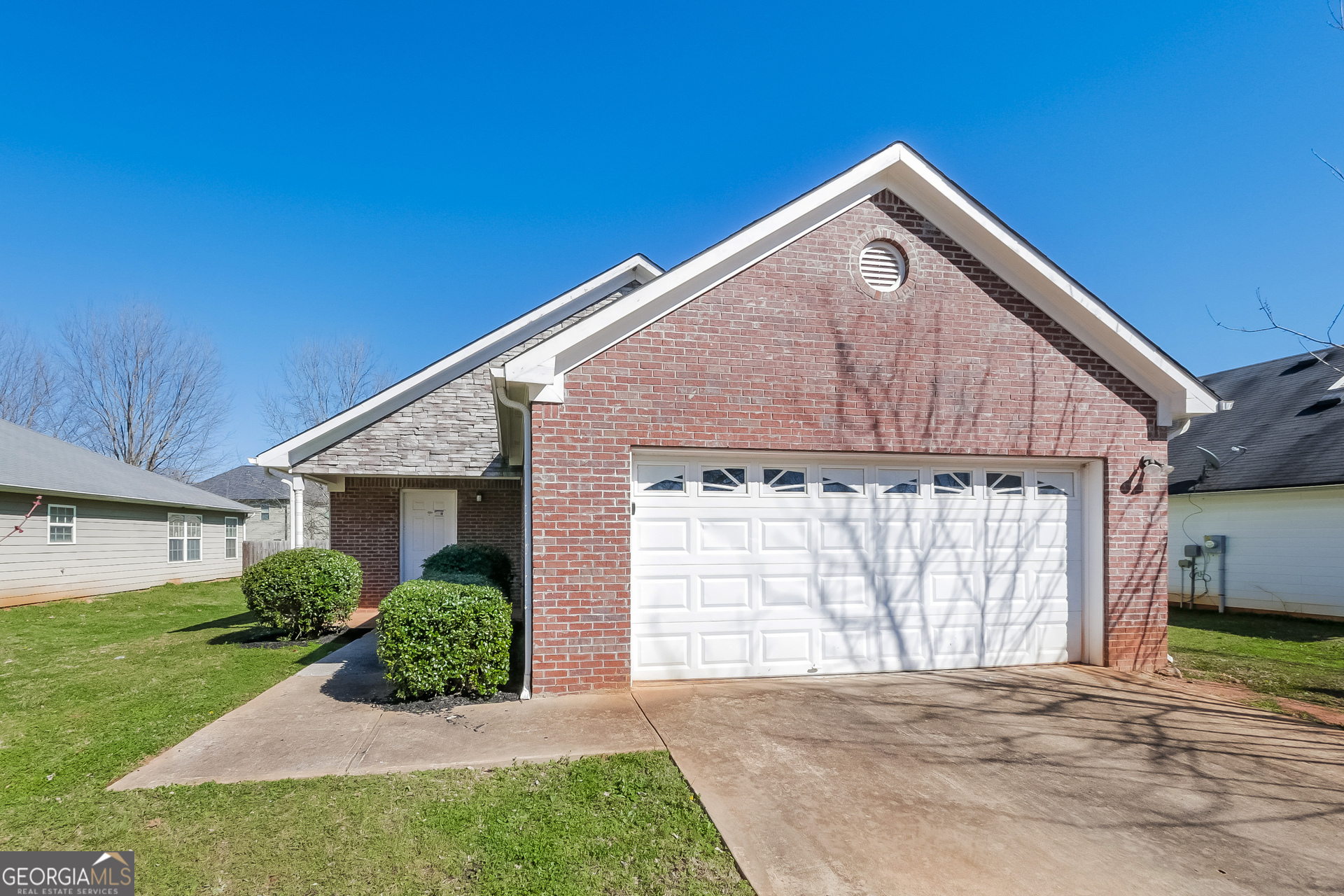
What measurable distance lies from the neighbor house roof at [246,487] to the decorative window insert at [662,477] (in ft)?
106

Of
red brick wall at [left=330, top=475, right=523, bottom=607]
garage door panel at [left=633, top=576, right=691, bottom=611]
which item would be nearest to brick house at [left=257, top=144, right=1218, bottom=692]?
garage door panel at [left=633, top=576, right=691, bottom=611]

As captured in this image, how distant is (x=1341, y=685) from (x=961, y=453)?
5.30 m

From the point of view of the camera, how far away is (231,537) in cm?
2506

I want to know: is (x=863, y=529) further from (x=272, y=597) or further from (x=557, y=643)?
(x=272, y=597)

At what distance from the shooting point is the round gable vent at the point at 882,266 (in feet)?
25.5

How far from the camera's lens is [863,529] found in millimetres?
7742

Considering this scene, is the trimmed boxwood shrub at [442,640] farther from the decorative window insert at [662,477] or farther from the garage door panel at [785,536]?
the garage door panel at [785,536]

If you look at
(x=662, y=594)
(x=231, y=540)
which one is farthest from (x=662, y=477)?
(x=231, y=540)

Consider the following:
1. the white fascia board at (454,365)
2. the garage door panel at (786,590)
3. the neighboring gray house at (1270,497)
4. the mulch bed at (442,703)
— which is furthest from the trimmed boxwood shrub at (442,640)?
the neighboring gray house at (1270,497)

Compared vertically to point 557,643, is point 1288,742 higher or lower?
lower

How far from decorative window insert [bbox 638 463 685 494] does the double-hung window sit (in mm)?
23460

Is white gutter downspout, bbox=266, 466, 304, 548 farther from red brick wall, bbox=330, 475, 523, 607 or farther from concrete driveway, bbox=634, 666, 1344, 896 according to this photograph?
concrete driveway, bbox=634, 666, 1344, 896

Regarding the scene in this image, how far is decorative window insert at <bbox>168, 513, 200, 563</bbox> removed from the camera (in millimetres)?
21281

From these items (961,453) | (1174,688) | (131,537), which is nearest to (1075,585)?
(1174,688)
